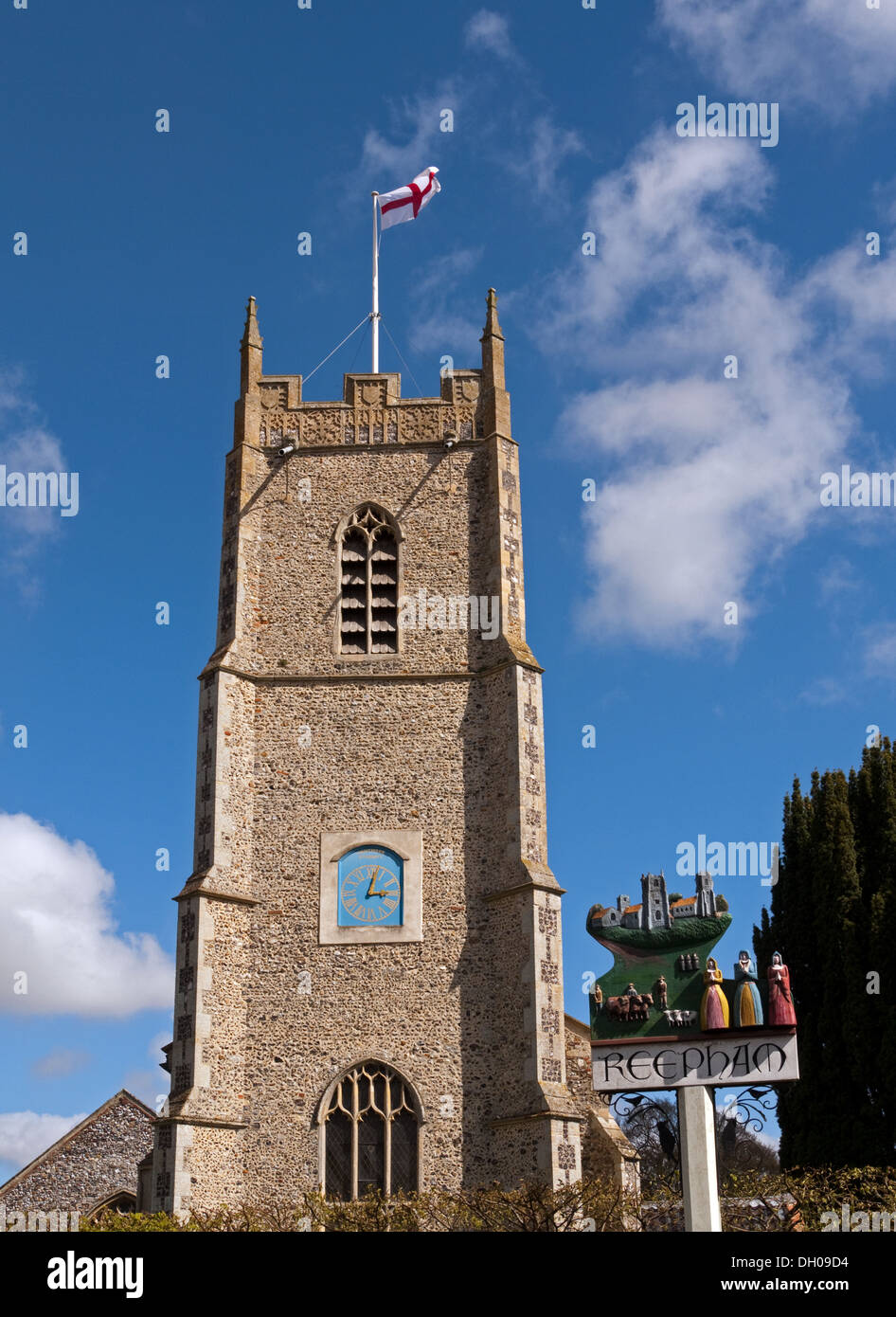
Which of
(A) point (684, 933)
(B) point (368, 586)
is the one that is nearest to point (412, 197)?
(B) point (368, 586)

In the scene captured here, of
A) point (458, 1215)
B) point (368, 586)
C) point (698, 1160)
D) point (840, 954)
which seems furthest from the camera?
point (368, 586)

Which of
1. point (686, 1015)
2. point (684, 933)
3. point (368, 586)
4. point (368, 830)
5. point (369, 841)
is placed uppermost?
point (368, 586)

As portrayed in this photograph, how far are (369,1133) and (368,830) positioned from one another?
4.80 m

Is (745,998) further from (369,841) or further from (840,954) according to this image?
(840,954)

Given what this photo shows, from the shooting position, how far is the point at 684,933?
13.1 meters

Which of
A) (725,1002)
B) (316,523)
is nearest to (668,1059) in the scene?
(725,1002)

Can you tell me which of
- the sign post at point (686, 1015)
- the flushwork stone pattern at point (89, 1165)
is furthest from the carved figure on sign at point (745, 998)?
the flushwork stone pattern at point (89, 1165)

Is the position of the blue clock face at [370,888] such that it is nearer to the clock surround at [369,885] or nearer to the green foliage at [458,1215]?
the clock surround at [369,885]

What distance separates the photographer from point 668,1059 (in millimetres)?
12562

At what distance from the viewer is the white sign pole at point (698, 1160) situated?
11.5m

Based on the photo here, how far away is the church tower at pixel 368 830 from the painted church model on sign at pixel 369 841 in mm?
40

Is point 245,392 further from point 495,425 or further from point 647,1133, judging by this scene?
point 647,1133

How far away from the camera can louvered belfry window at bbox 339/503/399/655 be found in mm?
24578
